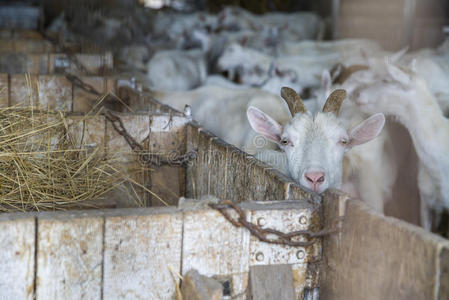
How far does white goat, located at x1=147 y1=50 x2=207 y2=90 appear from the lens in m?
9.48

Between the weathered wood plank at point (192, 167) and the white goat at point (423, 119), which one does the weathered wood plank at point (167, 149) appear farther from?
the white goat at point (423, 119)

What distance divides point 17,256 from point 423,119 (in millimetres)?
3894

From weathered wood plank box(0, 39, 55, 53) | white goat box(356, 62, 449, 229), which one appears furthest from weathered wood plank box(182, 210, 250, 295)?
weathered wood plank box(0, 39, 55, 53)

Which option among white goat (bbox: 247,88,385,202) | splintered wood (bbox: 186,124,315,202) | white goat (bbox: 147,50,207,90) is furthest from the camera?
white goat (bbox: 147,50,207,90)

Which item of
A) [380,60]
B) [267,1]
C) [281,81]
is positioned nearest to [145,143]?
[380,60]

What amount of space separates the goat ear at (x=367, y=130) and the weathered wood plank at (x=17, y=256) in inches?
89.1

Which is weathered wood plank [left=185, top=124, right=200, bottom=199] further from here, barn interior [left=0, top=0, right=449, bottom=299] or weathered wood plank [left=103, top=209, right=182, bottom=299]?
weathered wood plank [left=103, top=209, right=182, bottom=299]

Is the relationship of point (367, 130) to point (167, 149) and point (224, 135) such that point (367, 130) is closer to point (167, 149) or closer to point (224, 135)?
point (167, 149)

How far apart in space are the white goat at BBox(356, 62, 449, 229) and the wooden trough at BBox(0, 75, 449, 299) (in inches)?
115

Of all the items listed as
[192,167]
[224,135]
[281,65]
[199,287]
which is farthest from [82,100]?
[281,65]

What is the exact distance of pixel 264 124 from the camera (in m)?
3.69

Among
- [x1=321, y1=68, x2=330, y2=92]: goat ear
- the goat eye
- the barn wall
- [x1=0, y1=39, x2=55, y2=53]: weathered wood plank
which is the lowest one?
the goat eye

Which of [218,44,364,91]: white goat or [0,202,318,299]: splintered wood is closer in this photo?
[0,202,318,299]: splintered wood

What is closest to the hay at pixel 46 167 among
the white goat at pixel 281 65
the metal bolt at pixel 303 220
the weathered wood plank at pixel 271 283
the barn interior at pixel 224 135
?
the barn interior at pixel 224 135
